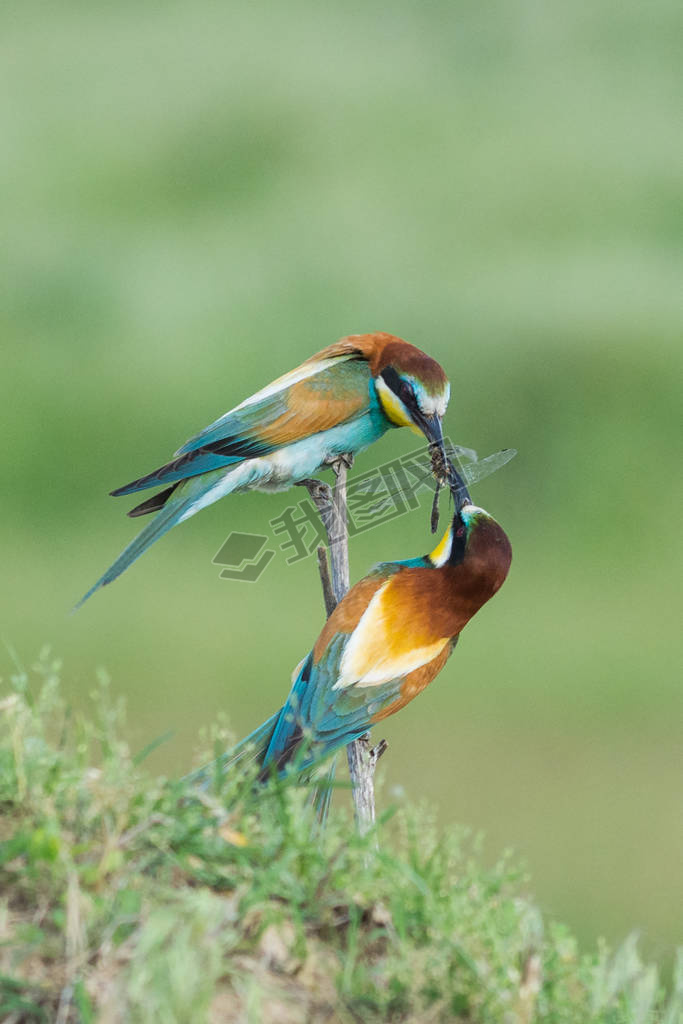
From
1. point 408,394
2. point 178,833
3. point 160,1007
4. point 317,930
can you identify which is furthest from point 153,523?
point 160,1007

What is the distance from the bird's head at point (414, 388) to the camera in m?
2.07

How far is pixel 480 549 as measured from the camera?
195 cm

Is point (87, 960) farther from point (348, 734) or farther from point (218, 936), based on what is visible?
point (348, 734)

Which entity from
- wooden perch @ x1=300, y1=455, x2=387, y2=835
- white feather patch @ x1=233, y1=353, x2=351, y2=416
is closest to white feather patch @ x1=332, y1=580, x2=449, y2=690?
wooden perch @ x1=300, y1=455, x2=387, y2=835

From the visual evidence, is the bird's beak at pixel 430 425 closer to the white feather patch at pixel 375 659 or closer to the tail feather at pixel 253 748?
the white feather patch at pixel 375 659

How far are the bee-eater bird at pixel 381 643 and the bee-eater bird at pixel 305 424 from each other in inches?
9.2

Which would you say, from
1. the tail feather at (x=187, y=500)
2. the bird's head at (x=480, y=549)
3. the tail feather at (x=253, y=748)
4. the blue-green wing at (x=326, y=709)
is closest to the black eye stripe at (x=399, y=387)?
the bird's head at (x=480, y=549)

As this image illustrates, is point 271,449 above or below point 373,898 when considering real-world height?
above

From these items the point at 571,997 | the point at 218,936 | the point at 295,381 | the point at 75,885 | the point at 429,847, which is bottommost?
the point at 571,997

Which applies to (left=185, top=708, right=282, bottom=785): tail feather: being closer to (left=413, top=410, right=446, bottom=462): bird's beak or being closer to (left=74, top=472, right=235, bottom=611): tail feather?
(left=74, top=472, right=235, bottom=611): tail feather

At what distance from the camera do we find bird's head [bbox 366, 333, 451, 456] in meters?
2.07

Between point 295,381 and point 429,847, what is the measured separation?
91 cm

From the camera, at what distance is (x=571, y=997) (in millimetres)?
1606

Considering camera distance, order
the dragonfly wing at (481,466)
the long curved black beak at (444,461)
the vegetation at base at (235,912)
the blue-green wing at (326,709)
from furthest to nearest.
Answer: the dragonfly wing at (481,466), the long curved black beak at (444,461), the blue-green wing at (326,709), the vegetation at base at (235,912)
